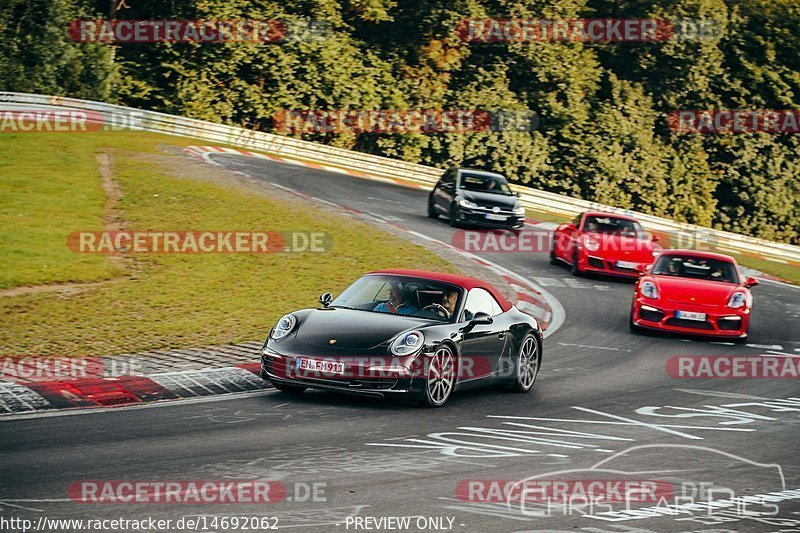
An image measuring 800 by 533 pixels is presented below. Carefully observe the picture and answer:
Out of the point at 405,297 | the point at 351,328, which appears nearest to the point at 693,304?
the point at 405,297

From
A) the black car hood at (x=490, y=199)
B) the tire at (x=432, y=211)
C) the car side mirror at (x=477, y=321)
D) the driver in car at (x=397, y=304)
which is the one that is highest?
the black car hood at (x=490, y=199)

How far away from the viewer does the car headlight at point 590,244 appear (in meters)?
23.8

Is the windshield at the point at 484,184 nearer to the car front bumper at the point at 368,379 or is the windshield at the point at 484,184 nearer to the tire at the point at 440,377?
the tire at the point at 440,377

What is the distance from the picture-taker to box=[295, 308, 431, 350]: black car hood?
36.2 ft

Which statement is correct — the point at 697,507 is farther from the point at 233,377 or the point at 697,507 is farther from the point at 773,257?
the point at 773,257

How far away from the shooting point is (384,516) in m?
7.13

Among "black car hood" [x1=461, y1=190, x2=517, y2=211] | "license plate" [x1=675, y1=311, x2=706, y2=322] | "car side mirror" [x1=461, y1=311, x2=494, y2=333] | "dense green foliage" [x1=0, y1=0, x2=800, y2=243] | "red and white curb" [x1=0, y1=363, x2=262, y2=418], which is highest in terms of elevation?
"dense green foliage" [x1=0, y1=0, x2=800, y2=243]

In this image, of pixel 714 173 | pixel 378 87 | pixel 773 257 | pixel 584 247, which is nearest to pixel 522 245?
pixel 584 247

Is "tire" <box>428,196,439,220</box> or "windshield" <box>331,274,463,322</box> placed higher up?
"windshield" <box>331,274,463,322</box>

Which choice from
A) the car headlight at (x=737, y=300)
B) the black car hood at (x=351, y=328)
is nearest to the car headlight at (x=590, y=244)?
the car headlight at (x=737, y=300)

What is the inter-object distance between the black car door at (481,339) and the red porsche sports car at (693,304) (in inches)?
231

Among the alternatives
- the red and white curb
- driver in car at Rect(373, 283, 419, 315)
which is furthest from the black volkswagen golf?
the red and white curb

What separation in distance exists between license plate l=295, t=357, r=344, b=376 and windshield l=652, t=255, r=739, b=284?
9.41m

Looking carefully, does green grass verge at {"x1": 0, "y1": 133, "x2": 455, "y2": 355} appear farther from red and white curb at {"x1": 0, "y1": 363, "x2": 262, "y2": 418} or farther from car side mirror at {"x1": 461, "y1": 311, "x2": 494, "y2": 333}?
car side mirror at {"x1": 461, "y1": 311, "x2": 494, "y2": 333}
